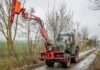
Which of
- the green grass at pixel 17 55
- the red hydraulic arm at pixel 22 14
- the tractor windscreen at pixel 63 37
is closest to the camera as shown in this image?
the red hydraulic arm at pixel 22 14

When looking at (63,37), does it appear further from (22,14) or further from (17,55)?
(22,14)

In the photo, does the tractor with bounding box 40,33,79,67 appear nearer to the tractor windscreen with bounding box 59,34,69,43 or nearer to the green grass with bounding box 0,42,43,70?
the tractor windscreen with bounding box 59,34,69,43

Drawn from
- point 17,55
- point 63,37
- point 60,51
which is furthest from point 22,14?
point 63,37

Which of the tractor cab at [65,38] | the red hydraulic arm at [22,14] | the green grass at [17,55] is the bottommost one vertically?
the green grass at [17,55]

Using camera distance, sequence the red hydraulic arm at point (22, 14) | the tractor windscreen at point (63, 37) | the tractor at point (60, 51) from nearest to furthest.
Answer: the red hydraulic arm at point (22, 14) → the tractor at point (60, 51) → the tractor windscreen at point (63, 37)

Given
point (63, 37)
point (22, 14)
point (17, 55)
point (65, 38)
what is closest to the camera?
point (22, 14)

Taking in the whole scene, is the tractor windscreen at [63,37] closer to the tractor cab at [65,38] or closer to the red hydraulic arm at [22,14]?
the tractor cab at [65,38]

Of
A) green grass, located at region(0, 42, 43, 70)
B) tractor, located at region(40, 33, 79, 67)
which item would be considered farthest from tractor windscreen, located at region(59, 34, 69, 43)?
green grass, located at region(0, 42, 43, 70)

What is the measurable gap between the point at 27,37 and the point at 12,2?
672 centimetres

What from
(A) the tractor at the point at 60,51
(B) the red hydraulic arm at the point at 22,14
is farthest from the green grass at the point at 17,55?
(B) the red hydraulic arm at the point at 22,14

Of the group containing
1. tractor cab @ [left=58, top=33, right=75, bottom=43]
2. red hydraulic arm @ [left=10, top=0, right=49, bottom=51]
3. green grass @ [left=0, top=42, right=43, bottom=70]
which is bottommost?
green grass @ [left=0, top=42, right=43, bottom=70]

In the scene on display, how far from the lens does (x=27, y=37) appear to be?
75.6 feet

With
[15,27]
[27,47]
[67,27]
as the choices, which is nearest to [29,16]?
[15,27]

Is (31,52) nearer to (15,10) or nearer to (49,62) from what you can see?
(49,62)
